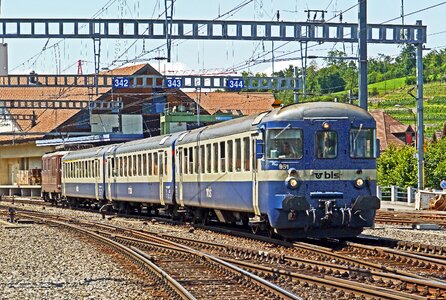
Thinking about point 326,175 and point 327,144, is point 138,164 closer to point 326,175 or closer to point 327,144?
point 327,144

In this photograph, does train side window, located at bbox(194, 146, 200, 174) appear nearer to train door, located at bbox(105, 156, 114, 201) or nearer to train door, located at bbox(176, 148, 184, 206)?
train door, located at bbox(176, 148, 184, 206)

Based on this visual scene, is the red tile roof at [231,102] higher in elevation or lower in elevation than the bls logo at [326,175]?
higher

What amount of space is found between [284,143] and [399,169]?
118 feet

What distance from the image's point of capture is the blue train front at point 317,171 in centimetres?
1758

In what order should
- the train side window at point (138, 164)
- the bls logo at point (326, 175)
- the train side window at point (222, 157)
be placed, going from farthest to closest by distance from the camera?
the train side window at point (138, 164) → the train side window at point (222, 157) → the bls logo at point (326, 175)

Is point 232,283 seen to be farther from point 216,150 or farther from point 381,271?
point 216,150

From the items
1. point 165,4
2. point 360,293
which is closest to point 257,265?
point 360,293

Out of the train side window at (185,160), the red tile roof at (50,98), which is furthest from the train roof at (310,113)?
the red tile roof at (50,98)

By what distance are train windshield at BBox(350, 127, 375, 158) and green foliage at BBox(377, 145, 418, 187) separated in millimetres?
33175

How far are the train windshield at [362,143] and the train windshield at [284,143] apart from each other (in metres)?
1.05

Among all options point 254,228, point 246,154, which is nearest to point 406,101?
point 254,228

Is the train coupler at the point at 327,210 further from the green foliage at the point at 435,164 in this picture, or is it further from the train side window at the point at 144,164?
the green foliage at the point at 435,164

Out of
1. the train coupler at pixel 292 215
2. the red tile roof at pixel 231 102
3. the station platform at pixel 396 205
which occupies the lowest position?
the station platform at pixel 396 205

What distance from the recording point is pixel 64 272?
1538cm
